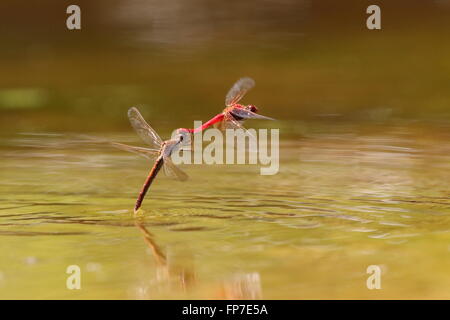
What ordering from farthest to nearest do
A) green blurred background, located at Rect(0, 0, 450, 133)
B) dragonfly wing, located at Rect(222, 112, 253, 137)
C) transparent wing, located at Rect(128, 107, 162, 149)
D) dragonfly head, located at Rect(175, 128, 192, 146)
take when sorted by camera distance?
green blurred background, located at Rect(0, 0, 450, 133) < transparent wing, located at Rect(128, 107, 162, 149) < dragonfly head, located at Rect(175, 128, 192, 146) < dragonfly wing, located at Rect(222, 112, 253, 137)

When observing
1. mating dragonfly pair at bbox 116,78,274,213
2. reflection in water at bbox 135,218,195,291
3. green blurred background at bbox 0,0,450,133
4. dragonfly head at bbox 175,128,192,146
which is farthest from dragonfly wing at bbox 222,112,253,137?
green blurred background at bbox 0,0,450,133

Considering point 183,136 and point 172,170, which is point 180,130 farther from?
point 172,170

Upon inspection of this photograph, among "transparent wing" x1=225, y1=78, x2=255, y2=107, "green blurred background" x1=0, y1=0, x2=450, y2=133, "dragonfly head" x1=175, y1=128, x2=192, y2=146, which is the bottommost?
"dragonfly head" x1=175, y1=128, x2=192, y2=146

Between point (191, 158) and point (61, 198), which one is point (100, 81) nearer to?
point (191, 158)

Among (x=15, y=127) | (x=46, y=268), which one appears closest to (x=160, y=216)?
(x=46, y=268)

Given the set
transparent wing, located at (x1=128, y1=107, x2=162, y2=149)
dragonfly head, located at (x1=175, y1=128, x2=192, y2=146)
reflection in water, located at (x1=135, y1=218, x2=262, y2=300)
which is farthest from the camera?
transparent wing, located at (x1=128, y1=107, x2=162, y2=149)

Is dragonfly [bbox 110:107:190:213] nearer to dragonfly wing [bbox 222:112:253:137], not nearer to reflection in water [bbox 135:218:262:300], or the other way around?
dragonfly wing [bbox 222:112:253:137]

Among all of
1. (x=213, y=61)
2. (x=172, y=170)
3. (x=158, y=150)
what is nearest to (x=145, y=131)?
(x=158, y=150)
